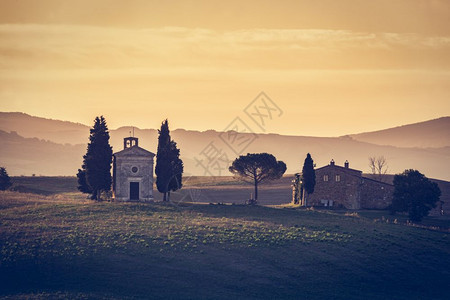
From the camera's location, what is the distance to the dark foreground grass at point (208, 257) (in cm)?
4394

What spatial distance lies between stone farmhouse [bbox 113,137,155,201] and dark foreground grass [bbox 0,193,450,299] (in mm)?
10731

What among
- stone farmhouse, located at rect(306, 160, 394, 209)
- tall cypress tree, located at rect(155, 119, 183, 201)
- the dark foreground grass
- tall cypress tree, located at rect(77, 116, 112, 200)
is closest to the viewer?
the dark foreground grass

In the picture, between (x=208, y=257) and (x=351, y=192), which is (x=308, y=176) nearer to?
(x=351, y=192)

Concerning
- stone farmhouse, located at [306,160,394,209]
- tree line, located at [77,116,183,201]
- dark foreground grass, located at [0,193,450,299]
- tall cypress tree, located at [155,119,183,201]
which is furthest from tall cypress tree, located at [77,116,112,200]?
stone farmhouse, located at [306,160,394,209]

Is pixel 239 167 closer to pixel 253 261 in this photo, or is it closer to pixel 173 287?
pixel 253 261

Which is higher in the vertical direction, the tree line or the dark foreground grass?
the tree line

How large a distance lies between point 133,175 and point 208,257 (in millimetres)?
33503

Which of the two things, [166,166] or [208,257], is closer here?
[208,257]

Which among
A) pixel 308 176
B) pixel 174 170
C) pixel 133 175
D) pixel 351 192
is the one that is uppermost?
pixel 174 170

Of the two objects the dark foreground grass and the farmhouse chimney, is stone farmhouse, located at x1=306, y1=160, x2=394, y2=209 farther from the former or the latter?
the farmhouse chimney

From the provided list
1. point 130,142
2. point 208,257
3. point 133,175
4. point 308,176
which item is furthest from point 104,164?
point 208,257

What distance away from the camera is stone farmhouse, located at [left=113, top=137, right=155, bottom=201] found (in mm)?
81500

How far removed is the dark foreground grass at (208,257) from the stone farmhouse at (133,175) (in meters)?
10.7

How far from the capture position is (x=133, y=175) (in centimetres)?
8169
